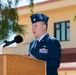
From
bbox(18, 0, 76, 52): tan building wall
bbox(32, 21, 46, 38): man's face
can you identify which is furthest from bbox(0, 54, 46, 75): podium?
bbox(18, 0, 76, 52): tan building wall

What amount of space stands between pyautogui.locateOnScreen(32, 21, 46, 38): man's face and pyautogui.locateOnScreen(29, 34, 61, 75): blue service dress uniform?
60 millimetres

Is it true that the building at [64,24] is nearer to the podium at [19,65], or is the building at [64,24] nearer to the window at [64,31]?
the window at [64,31]

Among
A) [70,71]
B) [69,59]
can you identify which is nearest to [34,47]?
[70,71]

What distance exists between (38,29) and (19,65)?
0.65 metres

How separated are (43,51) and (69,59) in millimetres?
17314

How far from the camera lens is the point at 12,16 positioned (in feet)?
24.7

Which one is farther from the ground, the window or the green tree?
the green tree

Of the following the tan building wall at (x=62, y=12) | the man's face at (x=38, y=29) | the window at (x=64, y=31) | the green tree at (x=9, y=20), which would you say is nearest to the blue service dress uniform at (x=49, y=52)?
the man's face at (x=38, y=29)

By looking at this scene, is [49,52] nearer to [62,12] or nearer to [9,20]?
[9,20]

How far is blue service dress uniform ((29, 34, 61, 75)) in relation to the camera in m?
3.30

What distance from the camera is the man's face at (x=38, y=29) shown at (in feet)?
11.2

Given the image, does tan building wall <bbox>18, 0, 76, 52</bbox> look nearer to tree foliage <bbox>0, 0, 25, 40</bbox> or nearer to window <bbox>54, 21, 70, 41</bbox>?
window <bbox>54, 21, 70, 41</bbox>

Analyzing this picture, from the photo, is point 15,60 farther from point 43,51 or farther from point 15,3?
point 15,3

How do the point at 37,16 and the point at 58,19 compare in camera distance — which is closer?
the point at 37,16
